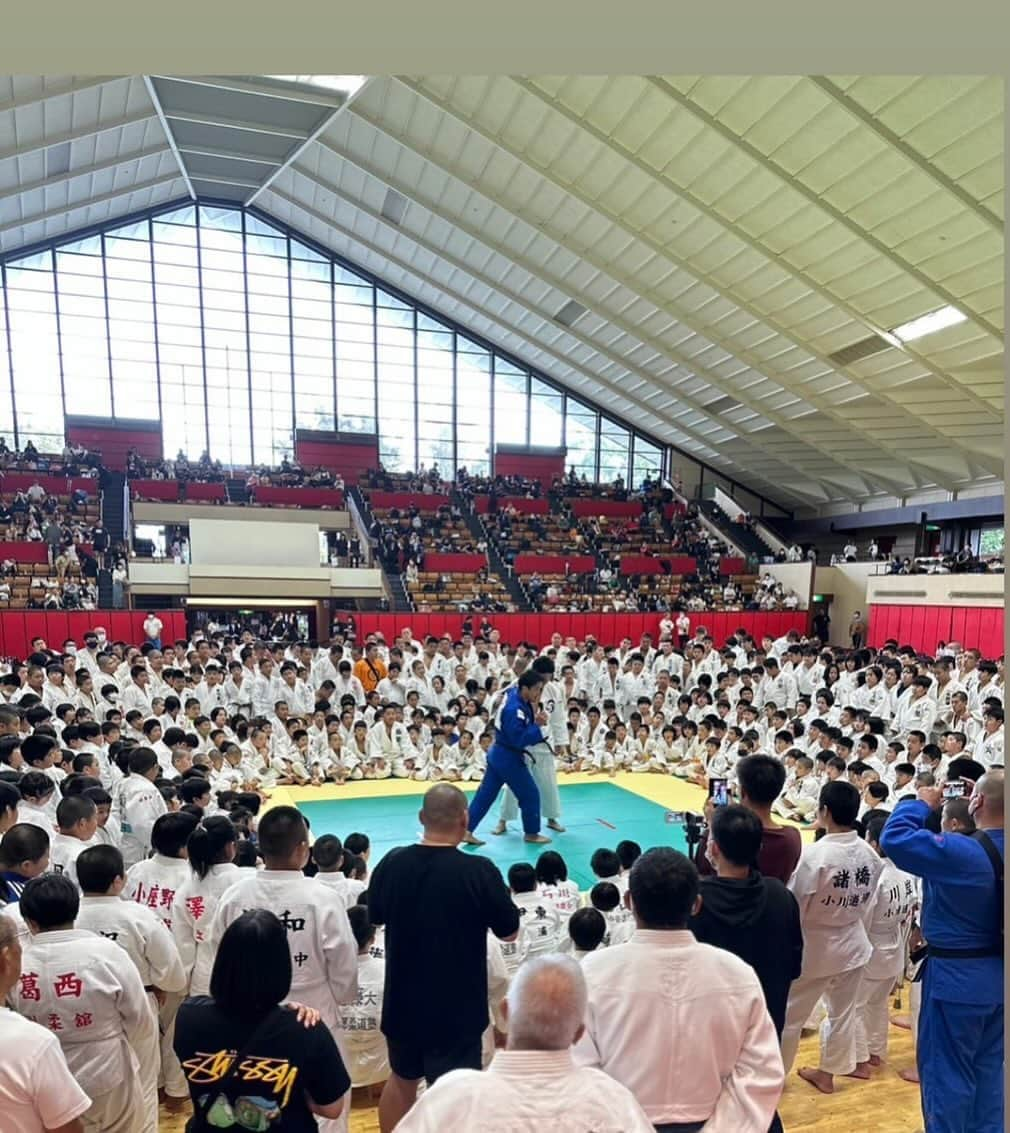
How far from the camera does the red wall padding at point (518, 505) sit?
23797 mm

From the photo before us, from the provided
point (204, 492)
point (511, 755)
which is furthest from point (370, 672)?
point (204, 492)

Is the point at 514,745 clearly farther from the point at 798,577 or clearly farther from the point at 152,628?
the point at 798,577

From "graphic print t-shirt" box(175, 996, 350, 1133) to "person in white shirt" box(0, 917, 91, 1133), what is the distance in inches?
12.9

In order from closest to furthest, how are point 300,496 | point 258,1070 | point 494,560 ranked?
point 258,1070, point 494,560, point 300,496

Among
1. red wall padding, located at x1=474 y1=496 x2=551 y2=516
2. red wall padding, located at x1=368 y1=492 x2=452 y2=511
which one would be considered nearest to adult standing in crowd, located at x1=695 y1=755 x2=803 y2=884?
red wall padding, located at x1=368 y1=492 x2=452 y2=511

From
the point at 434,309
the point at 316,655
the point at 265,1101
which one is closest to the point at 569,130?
the point at 316,655

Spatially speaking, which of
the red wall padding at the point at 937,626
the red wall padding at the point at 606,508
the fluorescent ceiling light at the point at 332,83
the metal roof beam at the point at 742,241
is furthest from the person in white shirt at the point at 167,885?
the red wall padding at the point at 606,508

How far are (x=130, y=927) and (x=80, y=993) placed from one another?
15.9 inches

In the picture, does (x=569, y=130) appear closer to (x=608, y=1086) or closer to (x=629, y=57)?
(x=629, y=57)

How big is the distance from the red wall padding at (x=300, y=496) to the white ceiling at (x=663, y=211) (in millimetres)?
6628

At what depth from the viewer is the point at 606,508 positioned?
24.9m

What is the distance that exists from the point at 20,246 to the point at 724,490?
23.1 metres

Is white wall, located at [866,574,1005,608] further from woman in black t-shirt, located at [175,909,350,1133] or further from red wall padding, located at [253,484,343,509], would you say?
woman in black t-shirt, located at [175,909,350,1133]

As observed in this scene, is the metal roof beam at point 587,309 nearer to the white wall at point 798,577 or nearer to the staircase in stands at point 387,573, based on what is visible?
the white wall at point 798,577
